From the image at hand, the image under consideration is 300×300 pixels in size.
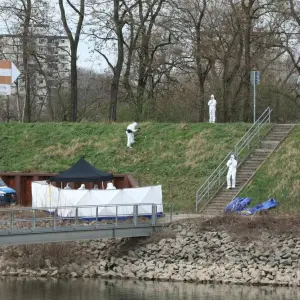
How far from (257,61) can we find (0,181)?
24.8 m

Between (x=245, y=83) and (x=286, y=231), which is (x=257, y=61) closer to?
(x=245, y=83)

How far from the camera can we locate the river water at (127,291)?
29094 mm

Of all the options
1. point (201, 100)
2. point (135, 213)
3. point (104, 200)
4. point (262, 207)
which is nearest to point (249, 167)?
point (262, 207)

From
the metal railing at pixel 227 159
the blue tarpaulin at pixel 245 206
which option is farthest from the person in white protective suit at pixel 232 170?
the blue tarpaulin at pixel 245 206

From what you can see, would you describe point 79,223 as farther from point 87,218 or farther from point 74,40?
point 74,40

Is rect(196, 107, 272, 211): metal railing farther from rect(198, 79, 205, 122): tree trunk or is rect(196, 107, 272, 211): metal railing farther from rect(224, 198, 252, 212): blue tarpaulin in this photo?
rect(198, 79, 205, 122): tree trunk

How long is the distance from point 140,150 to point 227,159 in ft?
18.8

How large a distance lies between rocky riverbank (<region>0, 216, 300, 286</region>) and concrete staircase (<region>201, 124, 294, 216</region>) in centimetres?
421

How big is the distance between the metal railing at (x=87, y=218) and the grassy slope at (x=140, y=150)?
219 inches

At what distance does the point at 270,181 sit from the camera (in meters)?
40.8

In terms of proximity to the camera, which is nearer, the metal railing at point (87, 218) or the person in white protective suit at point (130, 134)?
the metal railing at point (87, 218)

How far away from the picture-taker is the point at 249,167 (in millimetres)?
42906

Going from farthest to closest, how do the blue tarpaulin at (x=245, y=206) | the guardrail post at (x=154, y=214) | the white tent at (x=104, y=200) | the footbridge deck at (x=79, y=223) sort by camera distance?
the blue tarpaulin at (x=245, y=206)
the guardrail post at (x=154, y=214)
the white tent at (x=104, y=200)
the footbridge deck at (x=79, y=223)

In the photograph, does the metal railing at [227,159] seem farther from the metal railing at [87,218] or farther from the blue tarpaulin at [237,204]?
the metal railing at [87,218]
